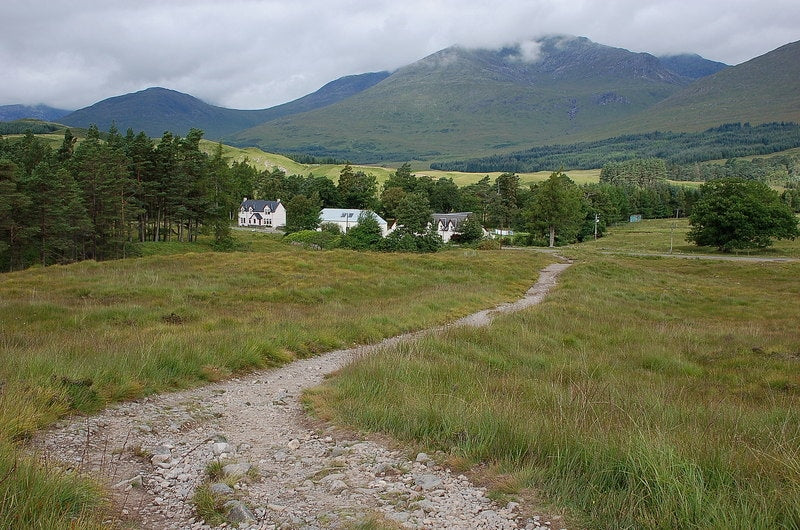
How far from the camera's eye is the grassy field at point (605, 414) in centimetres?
434

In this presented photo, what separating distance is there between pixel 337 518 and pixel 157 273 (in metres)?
26.6

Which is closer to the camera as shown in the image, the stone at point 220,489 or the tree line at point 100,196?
the stone at point 220,489

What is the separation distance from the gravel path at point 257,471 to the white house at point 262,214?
133089 mm

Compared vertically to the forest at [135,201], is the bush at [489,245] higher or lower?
lower

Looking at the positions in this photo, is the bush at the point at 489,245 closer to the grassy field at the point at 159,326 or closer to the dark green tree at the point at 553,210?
the dark green tree at the point at 553,210

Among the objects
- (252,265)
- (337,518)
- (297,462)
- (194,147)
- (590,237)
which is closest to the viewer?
(337,518)

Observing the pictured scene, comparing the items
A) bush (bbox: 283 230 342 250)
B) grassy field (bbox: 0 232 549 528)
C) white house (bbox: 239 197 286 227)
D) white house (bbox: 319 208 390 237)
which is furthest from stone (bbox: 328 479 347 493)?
white house (bbox: 239 197 286 227)

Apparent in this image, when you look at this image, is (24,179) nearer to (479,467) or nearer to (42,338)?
(42,338)

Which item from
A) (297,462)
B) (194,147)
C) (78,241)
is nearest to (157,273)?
(297,462)

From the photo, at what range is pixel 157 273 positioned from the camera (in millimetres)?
27453

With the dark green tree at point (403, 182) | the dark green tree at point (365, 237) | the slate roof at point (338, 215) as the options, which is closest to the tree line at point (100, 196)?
the dark green tree at point (365, 237)

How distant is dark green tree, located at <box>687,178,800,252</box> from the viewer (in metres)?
67.7

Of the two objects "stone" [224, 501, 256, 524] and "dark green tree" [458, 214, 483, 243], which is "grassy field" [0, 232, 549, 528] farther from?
"dark green tree" [458, 214, 483, 243]

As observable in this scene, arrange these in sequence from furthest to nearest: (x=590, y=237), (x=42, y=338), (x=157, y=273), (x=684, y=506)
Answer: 1. (x=590, y=237)
2. (x=157, y=273)
3. (x=42, y=338)
4. (x=684, y=506)
